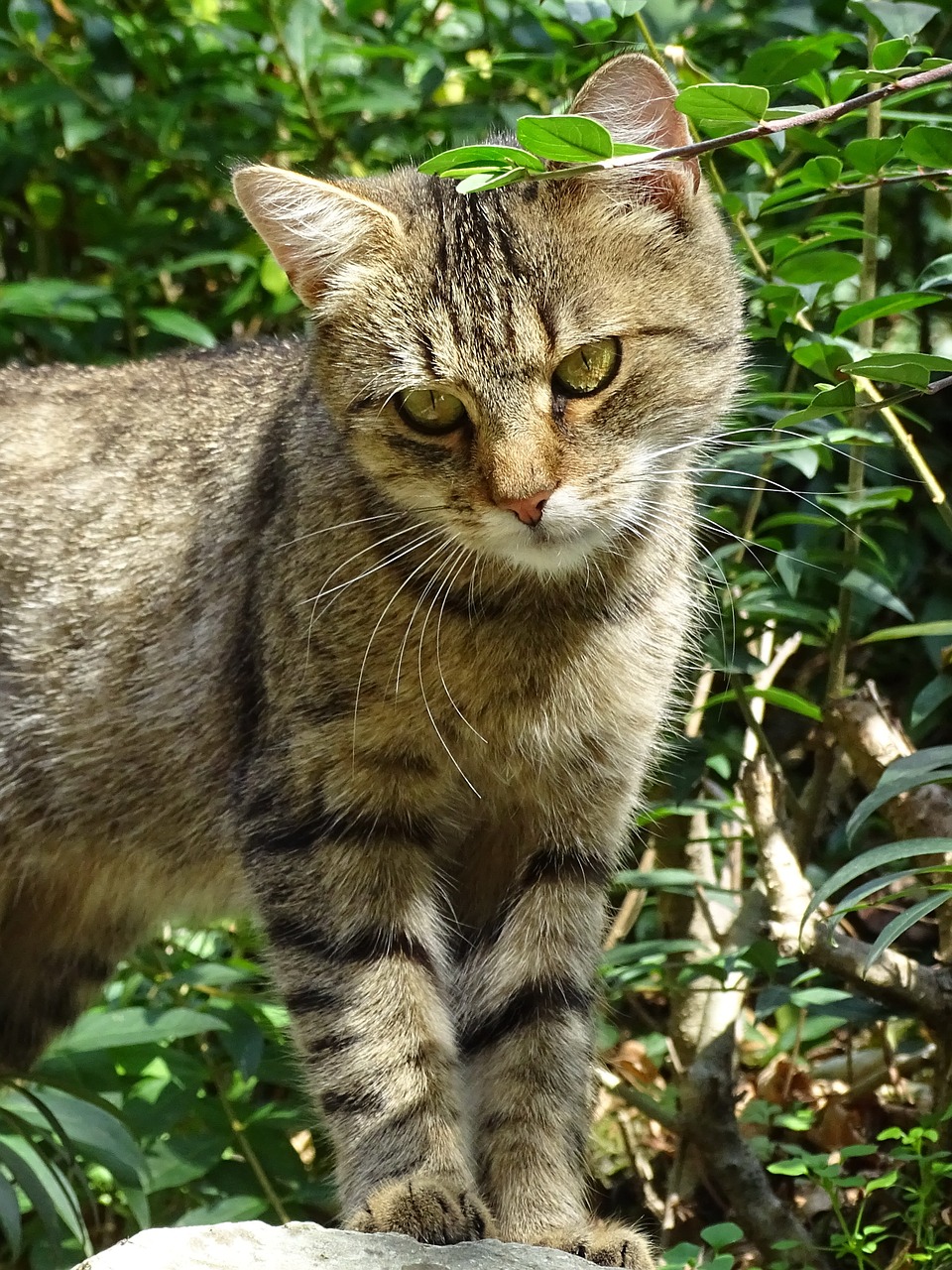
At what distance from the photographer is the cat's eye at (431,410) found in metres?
2.12

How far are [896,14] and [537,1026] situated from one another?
1.63m

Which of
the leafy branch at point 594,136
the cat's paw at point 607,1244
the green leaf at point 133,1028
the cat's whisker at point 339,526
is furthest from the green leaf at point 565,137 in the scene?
the green leaf at point 133,1028

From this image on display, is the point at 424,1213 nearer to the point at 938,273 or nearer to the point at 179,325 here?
the point at 938,273

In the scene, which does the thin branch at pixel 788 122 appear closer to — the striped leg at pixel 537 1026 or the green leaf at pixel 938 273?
the green leaf at pixel 938 273

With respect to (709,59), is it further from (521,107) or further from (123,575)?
(123,575)

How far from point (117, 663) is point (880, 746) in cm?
140

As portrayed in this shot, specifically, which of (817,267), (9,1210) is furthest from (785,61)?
(9,1210)

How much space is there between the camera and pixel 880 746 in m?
2.65

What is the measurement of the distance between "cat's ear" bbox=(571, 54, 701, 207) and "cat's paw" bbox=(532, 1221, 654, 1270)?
151 cm

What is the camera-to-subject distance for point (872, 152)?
2.00m

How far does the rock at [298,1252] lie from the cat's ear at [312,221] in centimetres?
132

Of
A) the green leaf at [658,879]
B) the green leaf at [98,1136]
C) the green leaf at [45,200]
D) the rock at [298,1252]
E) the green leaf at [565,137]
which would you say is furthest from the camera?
the green leaf at [45,200]

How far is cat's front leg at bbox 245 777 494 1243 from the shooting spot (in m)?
2.20

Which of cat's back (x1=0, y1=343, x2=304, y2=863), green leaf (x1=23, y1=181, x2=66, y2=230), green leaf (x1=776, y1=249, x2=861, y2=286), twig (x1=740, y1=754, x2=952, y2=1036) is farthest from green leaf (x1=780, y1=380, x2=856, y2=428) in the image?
green leaf (x1=23, y1=181, x2=66, y2=230)
